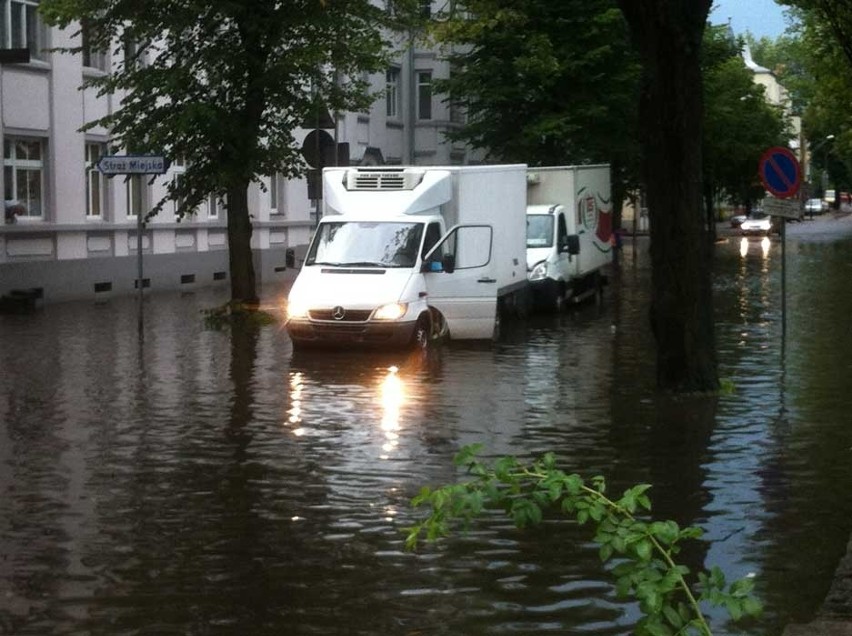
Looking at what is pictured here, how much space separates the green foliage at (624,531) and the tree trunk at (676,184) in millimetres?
10060

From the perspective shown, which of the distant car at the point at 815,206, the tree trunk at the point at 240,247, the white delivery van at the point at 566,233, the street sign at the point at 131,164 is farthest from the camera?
the distant car at the point at 815,206

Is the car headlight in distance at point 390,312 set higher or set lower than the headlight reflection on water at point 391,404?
higher

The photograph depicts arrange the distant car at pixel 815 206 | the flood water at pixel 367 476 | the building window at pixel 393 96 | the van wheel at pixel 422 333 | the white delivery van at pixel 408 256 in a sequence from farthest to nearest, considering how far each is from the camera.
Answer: the distant car at pixel 815 206
the building window at pixel 393 96
the van wheel at pixel 422 333
the white delivery van at pixel 408 256
the flood water at pixel 367 476

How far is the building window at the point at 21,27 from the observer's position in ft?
109

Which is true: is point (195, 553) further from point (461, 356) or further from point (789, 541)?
point (461, 356)

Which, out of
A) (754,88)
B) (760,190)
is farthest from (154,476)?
(760,190)

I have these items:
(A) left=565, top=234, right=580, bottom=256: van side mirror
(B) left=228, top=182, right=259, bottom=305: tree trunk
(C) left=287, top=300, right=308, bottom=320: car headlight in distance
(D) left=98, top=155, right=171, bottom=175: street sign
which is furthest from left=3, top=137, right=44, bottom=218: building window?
(C) left=287, top=300, right=308, bottom=320: car headlight in distance

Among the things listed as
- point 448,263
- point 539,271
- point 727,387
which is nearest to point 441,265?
point 448,263

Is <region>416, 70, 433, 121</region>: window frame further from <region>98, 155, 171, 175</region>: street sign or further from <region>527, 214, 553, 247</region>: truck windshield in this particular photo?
<region>98, 155, 171, 175</region>: street sign

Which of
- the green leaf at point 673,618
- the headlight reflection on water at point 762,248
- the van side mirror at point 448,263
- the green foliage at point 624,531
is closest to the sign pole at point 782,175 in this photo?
the van side mirror at point 448,263

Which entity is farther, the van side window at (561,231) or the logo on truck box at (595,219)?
the logo on truck box at (595,219)

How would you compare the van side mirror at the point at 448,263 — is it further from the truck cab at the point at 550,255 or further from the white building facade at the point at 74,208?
the truck cab at the point at 550,255

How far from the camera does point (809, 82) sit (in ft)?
245

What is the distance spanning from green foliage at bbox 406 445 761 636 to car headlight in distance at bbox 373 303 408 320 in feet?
51.4
